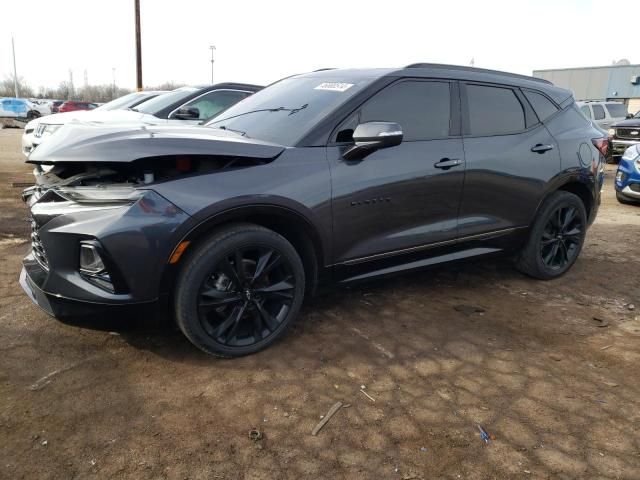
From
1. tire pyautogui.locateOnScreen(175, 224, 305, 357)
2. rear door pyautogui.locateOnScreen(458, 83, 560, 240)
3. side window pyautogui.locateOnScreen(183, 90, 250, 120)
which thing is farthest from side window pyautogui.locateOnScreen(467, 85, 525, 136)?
side window pyautogui.locateOnScreen(183, 90, 250, 120)

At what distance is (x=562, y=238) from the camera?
445 cm

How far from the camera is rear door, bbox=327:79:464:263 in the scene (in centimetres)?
304

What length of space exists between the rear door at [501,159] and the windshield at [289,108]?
0.97m

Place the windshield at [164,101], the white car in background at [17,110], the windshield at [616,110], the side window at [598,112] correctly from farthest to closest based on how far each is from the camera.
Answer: the white car in background at [17,110]
the windshield at [616,110]
the side window at [598,112]
the windshield at [164,101]

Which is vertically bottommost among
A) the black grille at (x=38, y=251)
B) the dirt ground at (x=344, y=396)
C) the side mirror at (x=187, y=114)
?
the dirt ground at (x=344, y=396)

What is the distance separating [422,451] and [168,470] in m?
1.08

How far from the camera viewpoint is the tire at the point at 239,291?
2617 mm

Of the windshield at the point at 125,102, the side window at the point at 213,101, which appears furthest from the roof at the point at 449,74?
the windshield at the point at 125,102

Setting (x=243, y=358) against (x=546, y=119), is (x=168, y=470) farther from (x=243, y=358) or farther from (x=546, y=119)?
(x=546, y=119)

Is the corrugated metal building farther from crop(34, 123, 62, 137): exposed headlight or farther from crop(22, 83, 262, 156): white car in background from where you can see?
crop(34, 123, 62, 137): exposed headlight

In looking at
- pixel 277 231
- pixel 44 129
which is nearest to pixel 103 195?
pixel 277 231

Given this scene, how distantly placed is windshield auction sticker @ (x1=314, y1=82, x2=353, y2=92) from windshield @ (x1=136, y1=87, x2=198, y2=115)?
14.4 ft

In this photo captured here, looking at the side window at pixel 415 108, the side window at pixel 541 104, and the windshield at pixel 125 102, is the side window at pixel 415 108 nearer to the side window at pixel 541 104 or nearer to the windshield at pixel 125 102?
the side window at pixel 541 104

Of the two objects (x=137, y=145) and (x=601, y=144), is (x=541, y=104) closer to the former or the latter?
(x=601, y=144)
